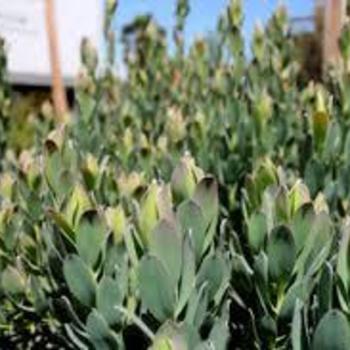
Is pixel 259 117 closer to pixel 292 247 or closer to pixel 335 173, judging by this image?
pixel 335 173

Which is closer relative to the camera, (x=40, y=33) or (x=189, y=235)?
(x=189, y=235)

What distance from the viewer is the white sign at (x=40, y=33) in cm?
1163

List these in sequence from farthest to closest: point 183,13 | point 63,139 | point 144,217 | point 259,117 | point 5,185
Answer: point 183,13 < point 259,117 < point 5,185 < point 63,139 < point 144,217

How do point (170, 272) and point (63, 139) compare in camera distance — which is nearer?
point (170, 272)

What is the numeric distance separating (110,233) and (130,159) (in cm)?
125

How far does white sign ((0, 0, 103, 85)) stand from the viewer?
38.2 feet

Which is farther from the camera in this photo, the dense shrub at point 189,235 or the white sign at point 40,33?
the white sign at point 40,33

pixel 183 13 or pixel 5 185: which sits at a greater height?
pixel 183 13

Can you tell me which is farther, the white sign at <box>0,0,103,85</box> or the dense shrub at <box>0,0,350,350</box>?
the white sign at <box>0,0,103,85</box>

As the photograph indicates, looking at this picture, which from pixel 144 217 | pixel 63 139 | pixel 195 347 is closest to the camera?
pixel 195 347

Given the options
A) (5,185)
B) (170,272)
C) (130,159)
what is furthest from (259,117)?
(170,272)

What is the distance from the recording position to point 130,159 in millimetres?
2502

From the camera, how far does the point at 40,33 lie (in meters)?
12.5

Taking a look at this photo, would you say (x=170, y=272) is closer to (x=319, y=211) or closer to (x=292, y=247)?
(x=292, y=247)
